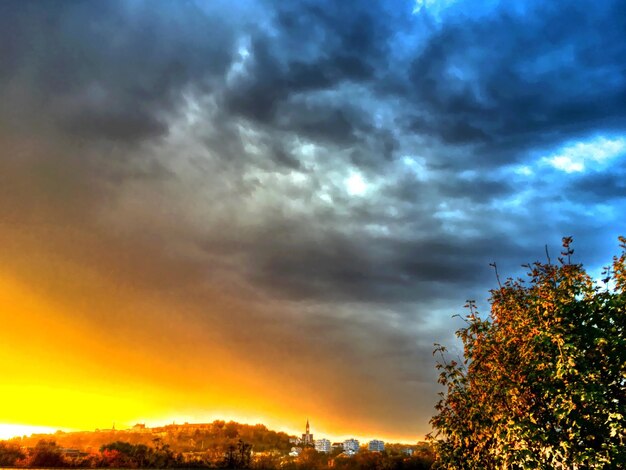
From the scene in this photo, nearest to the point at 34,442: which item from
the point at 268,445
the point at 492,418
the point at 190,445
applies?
the point at 190,445

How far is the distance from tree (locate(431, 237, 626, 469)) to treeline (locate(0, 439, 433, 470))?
47204 mm

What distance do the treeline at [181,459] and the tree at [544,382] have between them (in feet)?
155

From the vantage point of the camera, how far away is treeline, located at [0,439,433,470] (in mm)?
63309

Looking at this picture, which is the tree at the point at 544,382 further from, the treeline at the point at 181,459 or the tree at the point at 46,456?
the tree at the point at 46,456

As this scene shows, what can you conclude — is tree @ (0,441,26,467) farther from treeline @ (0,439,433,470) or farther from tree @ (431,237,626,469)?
tree @ (431,237,626,469)

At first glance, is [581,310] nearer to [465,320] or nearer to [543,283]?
[543,283]

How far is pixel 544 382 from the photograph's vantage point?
13.5m

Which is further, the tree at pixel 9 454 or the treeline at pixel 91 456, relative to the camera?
the treeline at pixel 91 456

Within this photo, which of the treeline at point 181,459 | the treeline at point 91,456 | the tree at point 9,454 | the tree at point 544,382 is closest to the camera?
the tree at point 544,382

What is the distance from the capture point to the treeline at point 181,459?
63.3 m

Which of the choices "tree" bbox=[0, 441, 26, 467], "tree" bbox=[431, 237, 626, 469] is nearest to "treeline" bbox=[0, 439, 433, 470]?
"tree" bbox=[0, 441, 26, 467]

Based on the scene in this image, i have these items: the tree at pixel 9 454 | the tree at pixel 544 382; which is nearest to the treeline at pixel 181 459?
the tree at pixel 9 454

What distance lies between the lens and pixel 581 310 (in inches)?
571

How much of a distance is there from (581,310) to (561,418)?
11.5 ft
